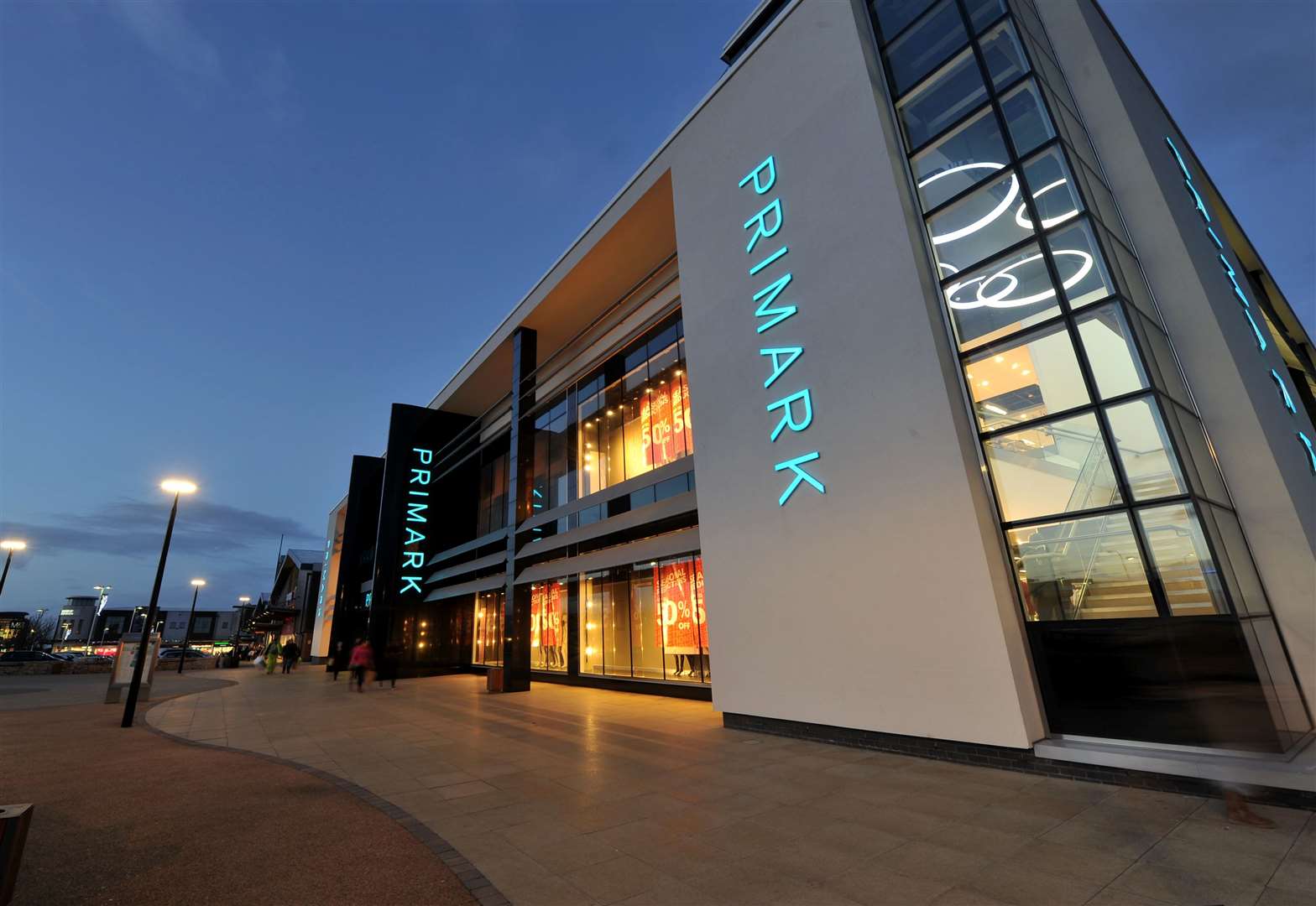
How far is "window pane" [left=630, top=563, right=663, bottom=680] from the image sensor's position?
16297 mm

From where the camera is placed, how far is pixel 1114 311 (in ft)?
25.9

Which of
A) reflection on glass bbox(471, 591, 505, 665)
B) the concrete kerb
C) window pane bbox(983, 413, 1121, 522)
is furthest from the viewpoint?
reflection on glass bbox(471, 591, 505, 665)

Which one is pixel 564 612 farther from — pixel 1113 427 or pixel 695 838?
pixel 1113 427

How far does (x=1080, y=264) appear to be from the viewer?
8.24 m

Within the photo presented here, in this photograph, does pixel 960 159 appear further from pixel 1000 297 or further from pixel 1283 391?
pixel 1283 391

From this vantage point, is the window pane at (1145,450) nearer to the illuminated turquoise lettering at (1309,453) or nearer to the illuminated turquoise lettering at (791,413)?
the illuminated turquoise lettering at (791,413)

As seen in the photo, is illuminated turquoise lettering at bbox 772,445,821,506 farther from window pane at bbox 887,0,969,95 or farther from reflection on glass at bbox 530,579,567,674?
reflection on glass at bbox 530,579,567,674

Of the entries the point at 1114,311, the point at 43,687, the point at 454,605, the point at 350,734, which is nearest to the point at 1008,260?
the point at 1114,311

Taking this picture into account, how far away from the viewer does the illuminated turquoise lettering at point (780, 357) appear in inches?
411

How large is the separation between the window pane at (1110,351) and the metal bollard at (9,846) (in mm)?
11525

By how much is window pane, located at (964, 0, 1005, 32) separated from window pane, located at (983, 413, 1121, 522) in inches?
287

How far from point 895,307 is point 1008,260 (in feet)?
5.97

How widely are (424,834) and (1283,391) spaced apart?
1627 cm

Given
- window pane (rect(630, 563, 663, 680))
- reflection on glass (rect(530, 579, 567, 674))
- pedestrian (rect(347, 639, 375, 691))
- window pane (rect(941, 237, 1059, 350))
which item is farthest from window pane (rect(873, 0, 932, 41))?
pedestrian (rect(347, 639, 375, 691))
